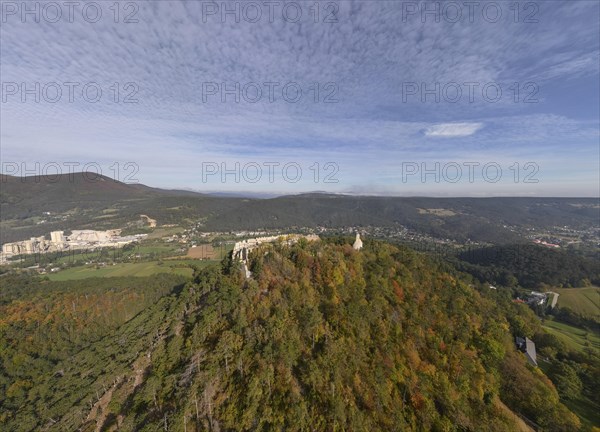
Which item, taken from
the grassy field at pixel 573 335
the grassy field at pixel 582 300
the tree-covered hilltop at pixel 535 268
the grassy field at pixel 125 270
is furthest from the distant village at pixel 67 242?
the grassy field at pixel 582 300

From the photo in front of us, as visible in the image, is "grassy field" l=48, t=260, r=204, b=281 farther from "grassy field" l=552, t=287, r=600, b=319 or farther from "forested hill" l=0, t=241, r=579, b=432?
"grassy field" l=552, t=287, r=600, b=319

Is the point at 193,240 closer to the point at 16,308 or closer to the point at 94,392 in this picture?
the point at 16,308

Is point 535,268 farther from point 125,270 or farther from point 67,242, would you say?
point 67,242

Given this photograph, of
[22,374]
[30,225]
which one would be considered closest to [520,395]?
[22,374]

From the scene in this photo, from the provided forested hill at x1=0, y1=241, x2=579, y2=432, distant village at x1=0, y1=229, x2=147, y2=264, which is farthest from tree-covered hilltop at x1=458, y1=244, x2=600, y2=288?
distant village at x1=0, y1=229, x2=147, y2=264

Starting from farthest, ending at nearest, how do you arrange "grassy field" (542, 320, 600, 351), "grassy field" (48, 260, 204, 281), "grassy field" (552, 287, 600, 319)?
"grassy field" (48, 260, 204, 281) → "grassy field" (552, 287, 600, 319) → "grassy field" (542, 320, 600, 351)

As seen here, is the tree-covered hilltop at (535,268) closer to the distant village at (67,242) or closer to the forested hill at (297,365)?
the forested hill at (297,365)
